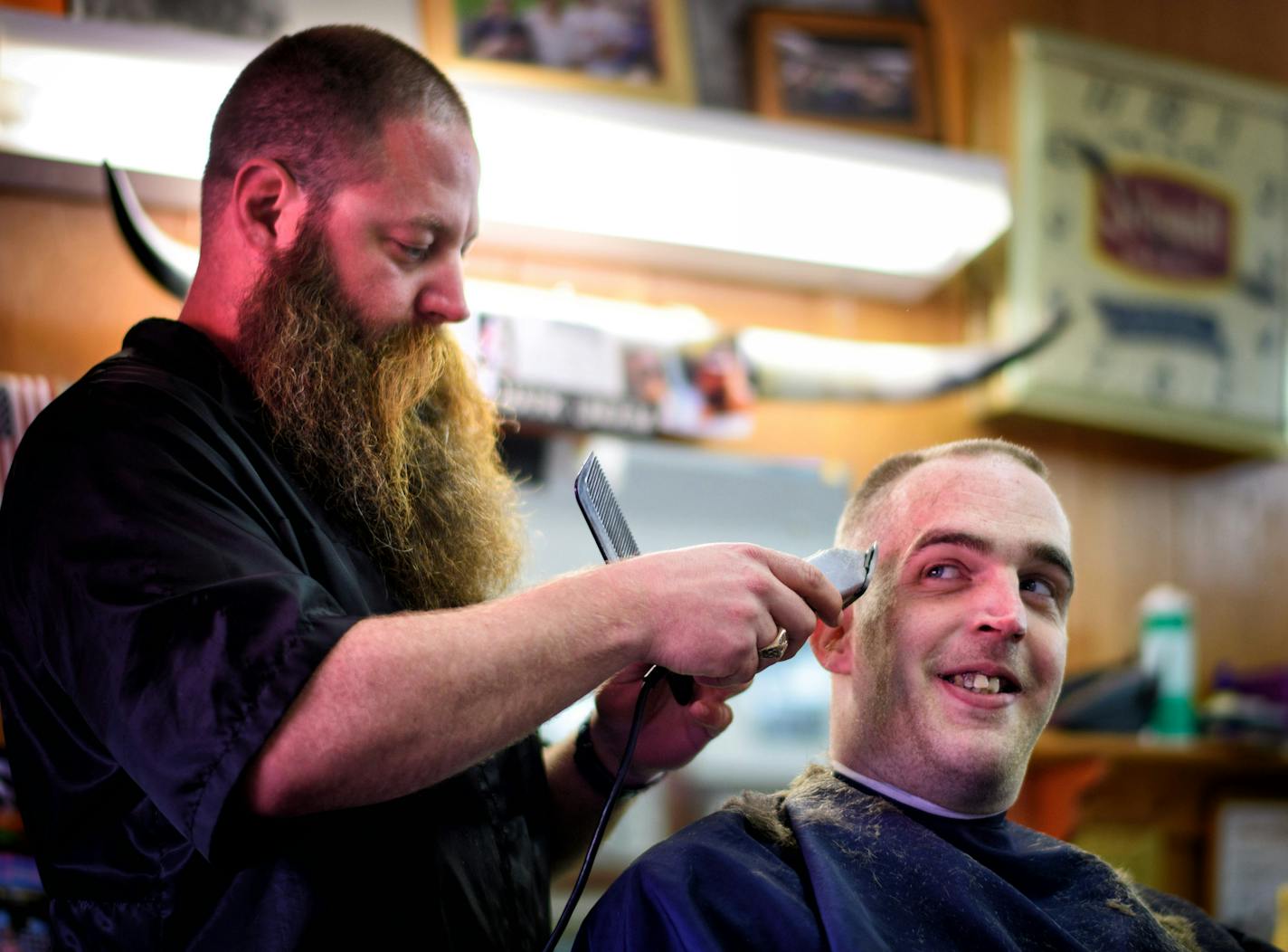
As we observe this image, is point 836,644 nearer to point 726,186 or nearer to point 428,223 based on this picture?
point 428,223

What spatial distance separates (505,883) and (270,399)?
0.57 m

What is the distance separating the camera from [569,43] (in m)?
3.10

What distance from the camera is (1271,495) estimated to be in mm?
4121

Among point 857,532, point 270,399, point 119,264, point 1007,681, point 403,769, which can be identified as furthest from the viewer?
point 119,264

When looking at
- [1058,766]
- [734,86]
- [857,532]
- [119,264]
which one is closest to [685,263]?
[734,86]

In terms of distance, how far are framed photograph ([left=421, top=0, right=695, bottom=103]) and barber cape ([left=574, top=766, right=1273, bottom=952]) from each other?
1957mm

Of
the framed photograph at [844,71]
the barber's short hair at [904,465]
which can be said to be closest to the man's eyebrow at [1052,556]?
the barber's short hair at [904,465]

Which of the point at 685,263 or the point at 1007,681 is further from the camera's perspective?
the point at 685,263

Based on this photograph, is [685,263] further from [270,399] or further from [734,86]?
[270,399]

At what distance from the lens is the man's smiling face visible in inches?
59.1

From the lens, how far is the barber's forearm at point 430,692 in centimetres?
102

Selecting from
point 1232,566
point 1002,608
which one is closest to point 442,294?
point 1002,608

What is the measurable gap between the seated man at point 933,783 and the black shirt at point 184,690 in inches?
8.7

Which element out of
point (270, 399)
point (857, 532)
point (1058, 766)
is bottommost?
point (1058, 766)
